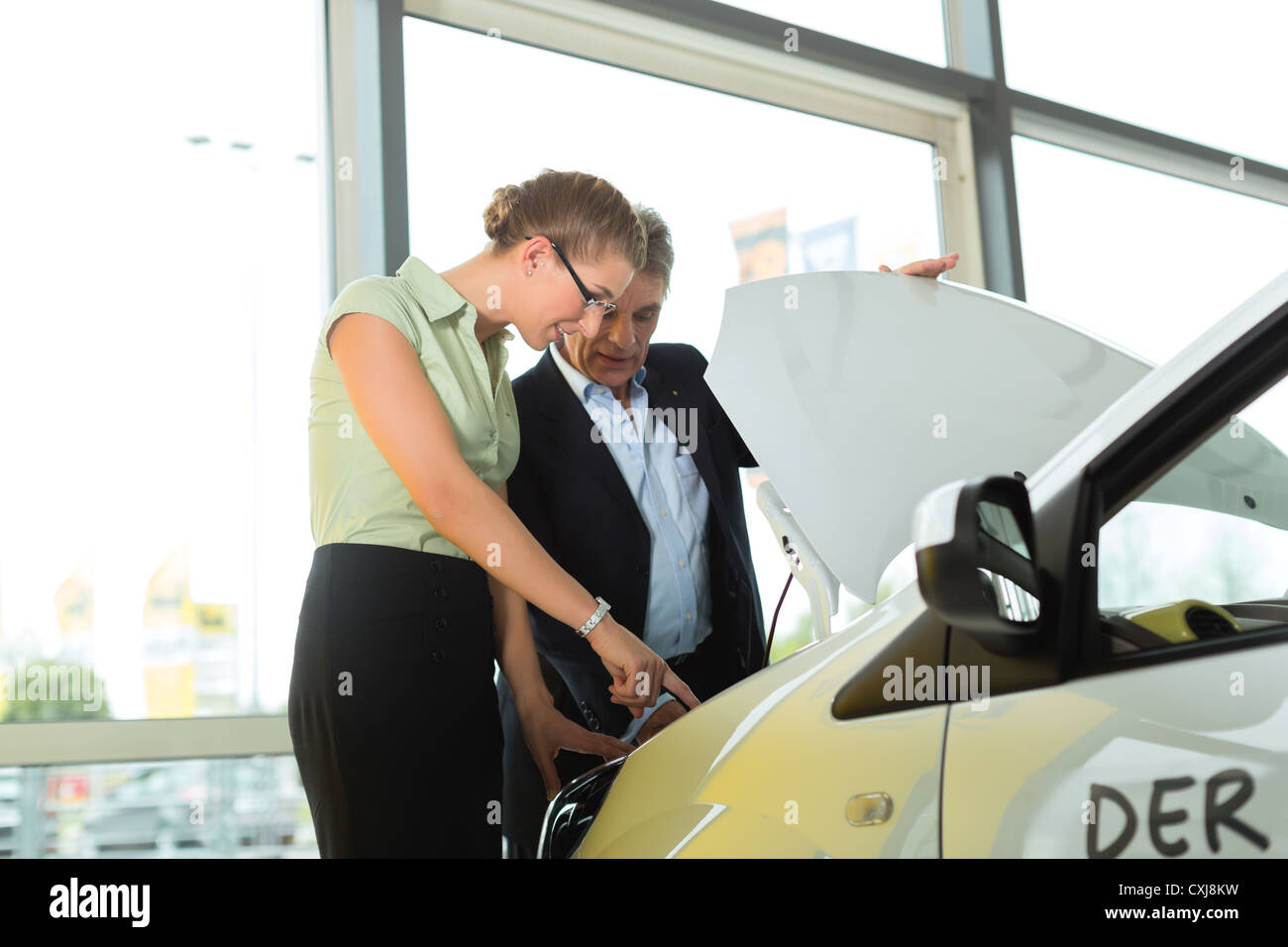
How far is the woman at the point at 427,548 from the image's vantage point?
1.35 meters

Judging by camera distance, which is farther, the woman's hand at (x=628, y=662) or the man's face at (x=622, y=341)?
the man's face at (x=622, y=341)

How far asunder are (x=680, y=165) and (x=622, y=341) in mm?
1311

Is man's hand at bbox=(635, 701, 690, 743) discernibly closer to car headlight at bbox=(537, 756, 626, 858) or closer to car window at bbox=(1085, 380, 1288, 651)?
car headlight at bbox=(537, 756, 626, 858)

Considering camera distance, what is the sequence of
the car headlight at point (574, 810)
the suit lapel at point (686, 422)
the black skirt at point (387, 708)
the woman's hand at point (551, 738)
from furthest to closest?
the suit lapel at point (686, 422)
the woman's hand at point (551, 738)
the black skirt at point (387, 708)
the car headlight at point (574, 810)

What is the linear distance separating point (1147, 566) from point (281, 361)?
1.98 meters

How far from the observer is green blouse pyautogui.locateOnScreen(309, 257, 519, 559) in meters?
1.41

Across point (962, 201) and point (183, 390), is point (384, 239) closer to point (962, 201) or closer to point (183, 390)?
point (183, 390)

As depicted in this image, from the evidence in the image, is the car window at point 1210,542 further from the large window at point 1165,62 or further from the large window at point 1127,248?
the large window at point 1165,62

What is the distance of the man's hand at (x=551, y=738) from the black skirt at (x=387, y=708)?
8.5 inches

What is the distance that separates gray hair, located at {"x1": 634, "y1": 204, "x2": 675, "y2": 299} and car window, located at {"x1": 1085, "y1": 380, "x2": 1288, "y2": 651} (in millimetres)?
1157

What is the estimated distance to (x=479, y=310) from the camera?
59.3 inches

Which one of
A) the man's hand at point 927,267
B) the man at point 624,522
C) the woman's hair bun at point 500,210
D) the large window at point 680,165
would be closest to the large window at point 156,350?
the large window at point 680,165

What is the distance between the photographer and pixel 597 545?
1.82 metres
